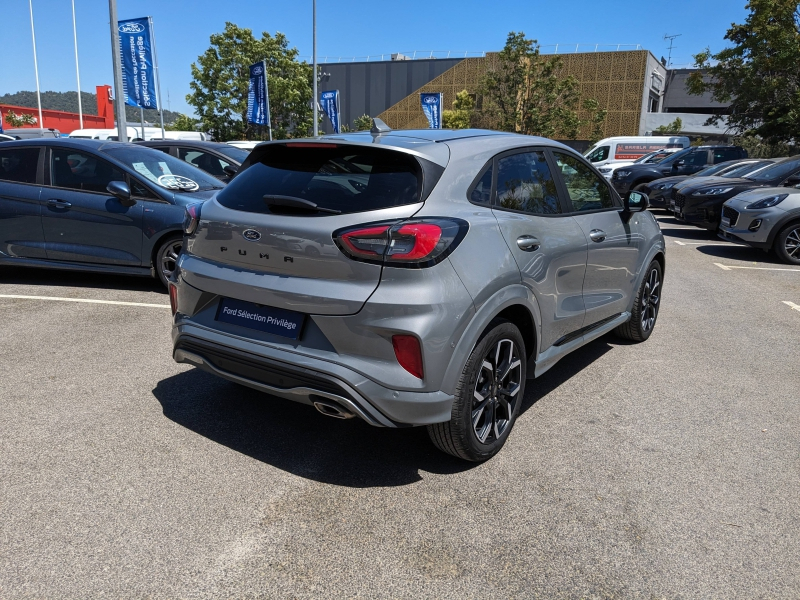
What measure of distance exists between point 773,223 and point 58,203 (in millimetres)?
9930

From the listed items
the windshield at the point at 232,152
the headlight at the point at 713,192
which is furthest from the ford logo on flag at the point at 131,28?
the headlight at the point at 713,192

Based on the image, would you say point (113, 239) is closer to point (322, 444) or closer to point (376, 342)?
point (322, 444)

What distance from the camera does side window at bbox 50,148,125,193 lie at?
23.1 feet

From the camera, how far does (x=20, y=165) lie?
23.8 ft

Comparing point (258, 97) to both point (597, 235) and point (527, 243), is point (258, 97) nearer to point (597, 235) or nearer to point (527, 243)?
point (597, 235)

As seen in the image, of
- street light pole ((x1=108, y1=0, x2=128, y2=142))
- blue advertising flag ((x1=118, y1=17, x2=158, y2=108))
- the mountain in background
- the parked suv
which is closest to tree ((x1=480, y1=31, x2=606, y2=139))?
the parked suv

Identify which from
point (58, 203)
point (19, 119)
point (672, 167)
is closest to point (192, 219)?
point (58, 203)

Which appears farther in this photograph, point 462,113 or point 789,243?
point 462,113

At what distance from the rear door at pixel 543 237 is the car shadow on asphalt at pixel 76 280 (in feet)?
15.2

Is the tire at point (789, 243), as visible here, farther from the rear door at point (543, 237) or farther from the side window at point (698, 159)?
the side window at point (698, 159)

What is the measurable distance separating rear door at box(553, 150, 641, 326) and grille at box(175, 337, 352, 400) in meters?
2.13

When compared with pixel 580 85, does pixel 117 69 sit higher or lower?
lower

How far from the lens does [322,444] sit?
3697 mm

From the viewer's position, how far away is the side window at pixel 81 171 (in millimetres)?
7027
